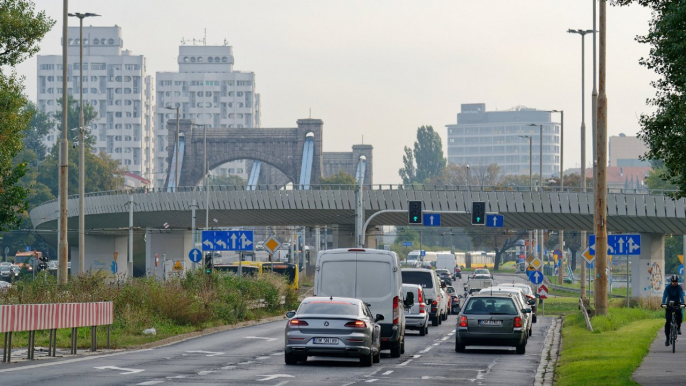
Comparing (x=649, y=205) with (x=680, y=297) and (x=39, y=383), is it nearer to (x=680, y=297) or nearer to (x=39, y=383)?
(x=680, y=297)

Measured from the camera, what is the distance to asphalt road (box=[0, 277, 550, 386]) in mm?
18719

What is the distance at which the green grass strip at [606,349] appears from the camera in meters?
19.1

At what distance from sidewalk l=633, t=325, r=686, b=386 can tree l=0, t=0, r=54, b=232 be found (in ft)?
59.3

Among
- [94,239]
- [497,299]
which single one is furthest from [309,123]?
[497,299]

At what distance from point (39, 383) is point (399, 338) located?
10243 millimetres

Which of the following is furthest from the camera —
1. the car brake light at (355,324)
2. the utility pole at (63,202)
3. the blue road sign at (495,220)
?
the blue road sign at (495,220)

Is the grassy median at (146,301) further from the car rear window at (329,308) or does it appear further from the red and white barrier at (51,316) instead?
the car rear window at (329,308)

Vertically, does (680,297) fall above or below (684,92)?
below

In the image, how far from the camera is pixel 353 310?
22156 mm

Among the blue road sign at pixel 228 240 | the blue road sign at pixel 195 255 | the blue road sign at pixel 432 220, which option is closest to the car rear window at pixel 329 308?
the blue road sign at pixel 228 240

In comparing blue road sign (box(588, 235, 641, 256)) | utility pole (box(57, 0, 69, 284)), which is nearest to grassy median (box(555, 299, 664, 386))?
blue road sign (box(588, 235, 641, 256))

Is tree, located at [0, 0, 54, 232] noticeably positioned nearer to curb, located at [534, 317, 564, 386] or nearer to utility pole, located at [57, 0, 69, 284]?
utility pole, located at [57, 0, 69, 284]

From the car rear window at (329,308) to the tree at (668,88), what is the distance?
6.29 meters

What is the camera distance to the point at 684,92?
19.2m
